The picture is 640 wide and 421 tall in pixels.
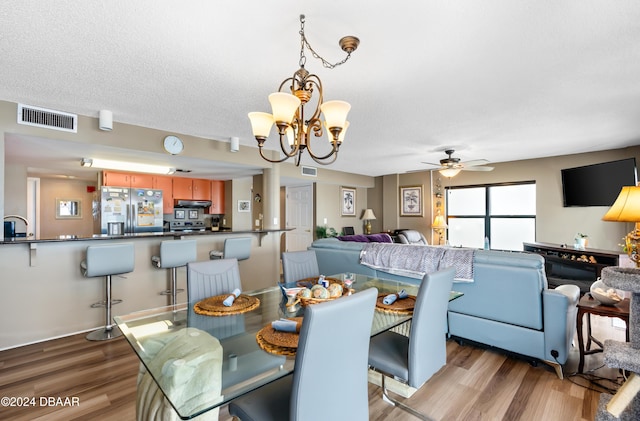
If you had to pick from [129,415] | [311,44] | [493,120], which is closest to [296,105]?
[311,44]

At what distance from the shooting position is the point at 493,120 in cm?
348

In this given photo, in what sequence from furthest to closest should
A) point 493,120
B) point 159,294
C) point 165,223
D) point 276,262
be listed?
point 165,223
point 276,262
point 159,294
point 493,120

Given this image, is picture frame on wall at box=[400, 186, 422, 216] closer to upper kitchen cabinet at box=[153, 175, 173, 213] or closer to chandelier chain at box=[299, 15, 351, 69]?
upper kitchen cabinet at box=[153, 175, 173, 213]

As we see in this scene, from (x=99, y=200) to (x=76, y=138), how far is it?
2.81 m

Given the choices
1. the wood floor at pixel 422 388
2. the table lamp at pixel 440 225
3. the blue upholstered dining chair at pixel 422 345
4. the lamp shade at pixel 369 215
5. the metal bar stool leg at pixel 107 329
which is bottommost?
the wood floor at pixel 422 388

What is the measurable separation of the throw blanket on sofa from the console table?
2585mm

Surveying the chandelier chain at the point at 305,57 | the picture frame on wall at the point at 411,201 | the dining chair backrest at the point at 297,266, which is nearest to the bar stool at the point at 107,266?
the dining chair backrest at the point at 297,266

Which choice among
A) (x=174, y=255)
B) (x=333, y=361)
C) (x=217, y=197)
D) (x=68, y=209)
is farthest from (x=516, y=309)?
(x=68, y=209)

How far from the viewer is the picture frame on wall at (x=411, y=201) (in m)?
7.64

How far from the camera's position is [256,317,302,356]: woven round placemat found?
4.33ft

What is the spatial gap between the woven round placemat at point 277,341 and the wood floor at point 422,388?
88 centimetres

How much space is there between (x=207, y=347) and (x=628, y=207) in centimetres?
229

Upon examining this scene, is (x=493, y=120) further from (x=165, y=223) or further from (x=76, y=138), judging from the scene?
(x=165, y=223)

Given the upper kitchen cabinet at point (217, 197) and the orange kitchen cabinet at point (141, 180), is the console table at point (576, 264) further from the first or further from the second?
the orange kitchen cabinet at point (141, 180)
